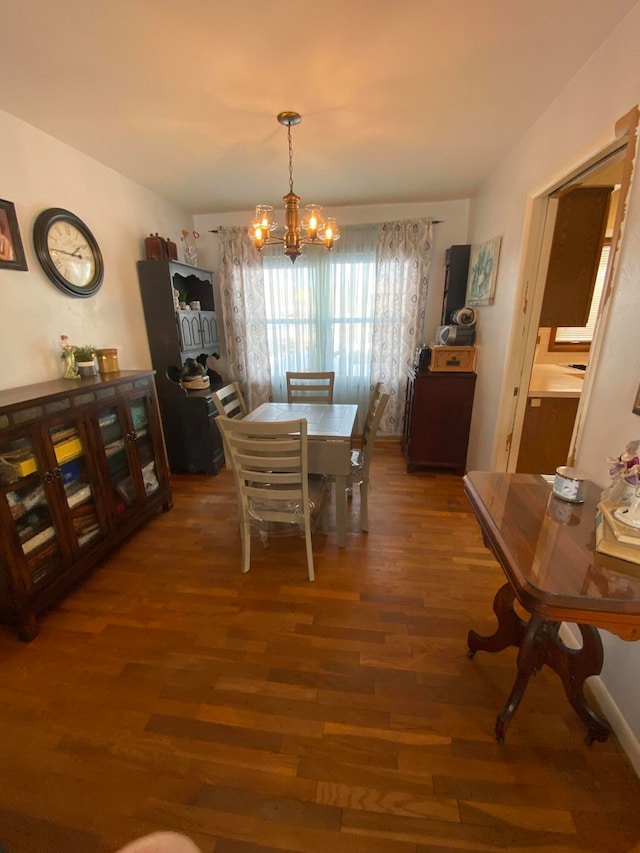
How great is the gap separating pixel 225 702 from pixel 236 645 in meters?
0.25

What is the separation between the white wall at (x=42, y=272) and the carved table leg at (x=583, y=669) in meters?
2.93

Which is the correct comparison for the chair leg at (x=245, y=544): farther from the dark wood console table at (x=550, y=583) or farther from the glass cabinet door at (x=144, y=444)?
the dark wood console table at (x=550, y=583)

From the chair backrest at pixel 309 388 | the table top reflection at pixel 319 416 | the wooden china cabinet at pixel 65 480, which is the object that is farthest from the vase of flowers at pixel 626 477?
the wooden china cabinet at pixel 65 480

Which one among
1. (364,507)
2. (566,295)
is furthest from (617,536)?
(566,295)

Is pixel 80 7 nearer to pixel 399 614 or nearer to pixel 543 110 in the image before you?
pixel 543 110

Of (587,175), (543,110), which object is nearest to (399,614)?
(587,175)

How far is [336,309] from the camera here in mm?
3725

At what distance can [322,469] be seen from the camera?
2043 millimetres

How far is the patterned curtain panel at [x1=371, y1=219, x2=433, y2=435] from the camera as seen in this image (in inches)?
135

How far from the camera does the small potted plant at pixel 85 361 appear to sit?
2.25m

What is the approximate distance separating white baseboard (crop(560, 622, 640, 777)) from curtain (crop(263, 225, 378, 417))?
9.75 ft

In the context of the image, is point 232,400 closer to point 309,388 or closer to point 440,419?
point 309,388

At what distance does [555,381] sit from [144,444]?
3.24m

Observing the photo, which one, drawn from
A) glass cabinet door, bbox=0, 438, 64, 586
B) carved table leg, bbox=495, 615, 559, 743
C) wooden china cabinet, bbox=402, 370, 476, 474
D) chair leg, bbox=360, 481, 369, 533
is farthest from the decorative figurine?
carved table leg, bbox=495, 615, 559, 743
